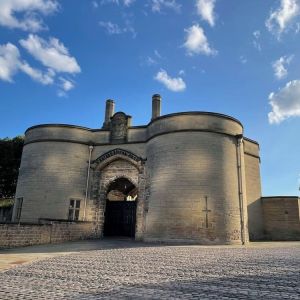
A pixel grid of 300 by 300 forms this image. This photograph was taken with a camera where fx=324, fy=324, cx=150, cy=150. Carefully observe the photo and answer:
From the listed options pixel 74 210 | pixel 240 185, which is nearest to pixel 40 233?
pixel 74 210

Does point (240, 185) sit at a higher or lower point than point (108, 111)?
lower

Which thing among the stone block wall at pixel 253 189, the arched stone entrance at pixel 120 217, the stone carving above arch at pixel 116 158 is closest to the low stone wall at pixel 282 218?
the stone block wall at pixel 253 189

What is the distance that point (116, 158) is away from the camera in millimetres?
20938

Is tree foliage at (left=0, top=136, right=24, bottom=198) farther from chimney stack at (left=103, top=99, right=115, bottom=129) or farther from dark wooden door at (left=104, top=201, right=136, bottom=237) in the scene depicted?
dark wooden door at (left=104, top=201, right=136, bottom=237)

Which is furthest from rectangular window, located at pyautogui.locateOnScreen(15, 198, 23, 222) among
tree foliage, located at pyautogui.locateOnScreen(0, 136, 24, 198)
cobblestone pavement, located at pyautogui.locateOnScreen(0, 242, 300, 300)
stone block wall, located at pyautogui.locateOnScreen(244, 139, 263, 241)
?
stone block wall, located at pyautogui.locateOnScreen(244, 139, 263, 241)

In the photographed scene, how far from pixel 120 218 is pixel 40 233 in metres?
7.33

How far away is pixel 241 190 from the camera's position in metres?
18.2

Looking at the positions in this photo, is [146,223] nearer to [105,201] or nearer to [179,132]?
[105,201]

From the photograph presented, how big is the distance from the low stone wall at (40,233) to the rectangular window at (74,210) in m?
1.23

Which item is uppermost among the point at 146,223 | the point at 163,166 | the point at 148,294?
the point at 163,166

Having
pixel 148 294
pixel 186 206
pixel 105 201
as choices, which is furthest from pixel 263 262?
pixel 105 201

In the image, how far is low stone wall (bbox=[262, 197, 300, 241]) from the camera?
2230 cm

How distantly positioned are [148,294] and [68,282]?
78.9 inches

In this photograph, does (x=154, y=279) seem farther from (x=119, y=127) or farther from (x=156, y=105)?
(x=156, y=105)
